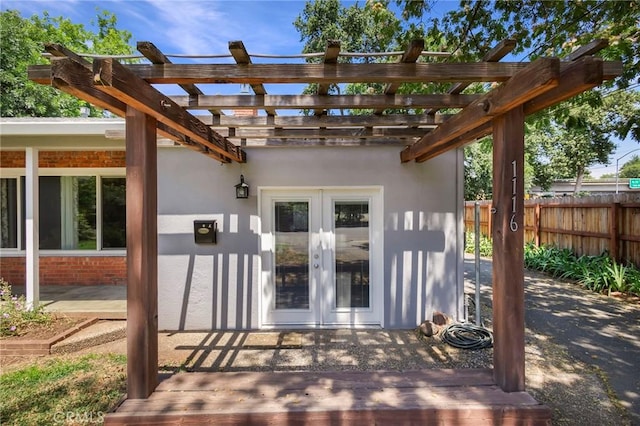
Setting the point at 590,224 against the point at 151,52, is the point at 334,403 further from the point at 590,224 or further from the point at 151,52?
the point at 590,224

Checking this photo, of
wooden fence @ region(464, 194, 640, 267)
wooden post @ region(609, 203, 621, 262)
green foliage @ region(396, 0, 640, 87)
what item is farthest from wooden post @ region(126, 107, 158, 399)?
wooden post @ region(609, 203, 621, 262)

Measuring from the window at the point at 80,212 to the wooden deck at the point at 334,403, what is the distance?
5132mm

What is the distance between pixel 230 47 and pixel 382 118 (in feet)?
6.09

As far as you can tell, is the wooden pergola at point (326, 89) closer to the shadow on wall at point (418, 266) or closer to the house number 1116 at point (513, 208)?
the house number 1116 at point (513, 208)

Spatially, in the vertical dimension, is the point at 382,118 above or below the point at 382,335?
above

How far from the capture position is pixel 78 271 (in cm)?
663

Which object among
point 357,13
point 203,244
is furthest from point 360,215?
point 357,13

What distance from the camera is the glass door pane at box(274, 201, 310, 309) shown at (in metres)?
5.08

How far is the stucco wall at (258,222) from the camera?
4.92 metres

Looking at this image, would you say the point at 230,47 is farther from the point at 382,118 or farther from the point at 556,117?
the point at 556,117

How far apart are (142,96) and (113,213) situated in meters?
5.40

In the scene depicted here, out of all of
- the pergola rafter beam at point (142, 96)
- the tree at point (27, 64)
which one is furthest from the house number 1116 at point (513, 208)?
the tree at point (27, 64)

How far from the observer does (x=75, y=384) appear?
11.3 ft

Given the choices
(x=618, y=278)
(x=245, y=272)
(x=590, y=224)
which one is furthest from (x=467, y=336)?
(x=590, y=224)
